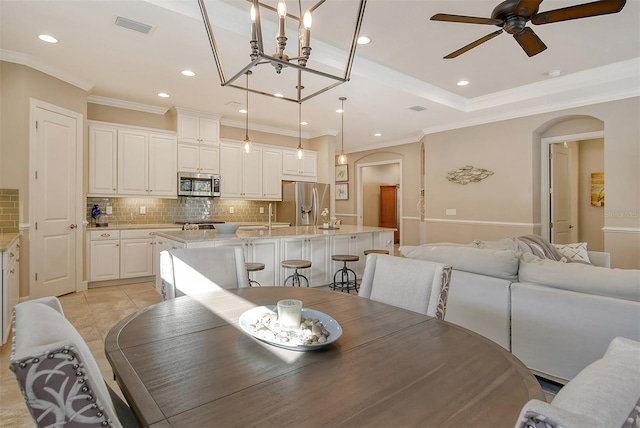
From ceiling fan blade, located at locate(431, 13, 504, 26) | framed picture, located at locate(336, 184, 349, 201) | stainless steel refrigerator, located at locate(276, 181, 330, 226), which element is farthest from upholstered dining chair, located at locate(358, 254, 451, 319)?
framed picture, located at locate(336, 184, 349, 201)

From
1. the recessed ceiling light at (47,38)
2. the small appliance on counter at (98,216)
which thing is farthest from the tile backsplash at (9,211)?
the recessed ceiling light at (47,38)

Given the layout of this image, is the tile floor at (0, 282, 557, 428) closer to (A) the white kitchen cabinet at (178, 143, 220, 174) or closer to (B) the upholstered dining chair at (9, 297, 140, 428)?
(B) the upholstered dining chair at (9, 297, 140, 428)

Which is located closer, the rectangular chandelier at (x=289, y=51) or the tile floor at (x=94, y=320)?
the rectangular chandelier at (x=289, y=51)

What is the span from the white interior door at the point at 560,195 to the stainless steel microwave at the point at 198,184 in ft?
18.3

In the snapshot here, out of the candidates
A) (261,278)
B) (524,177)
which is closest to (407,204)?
(524,177)

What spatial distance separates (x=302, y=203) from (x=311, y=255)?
232 cm

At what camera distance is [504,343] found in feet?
7.79

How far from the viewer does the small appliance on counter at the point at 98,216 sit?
5035 millimetres

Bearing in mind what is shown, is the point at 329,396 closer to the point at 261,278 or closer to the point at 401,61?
the point at 261,278

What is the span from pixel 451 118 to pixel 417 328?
5362 mm

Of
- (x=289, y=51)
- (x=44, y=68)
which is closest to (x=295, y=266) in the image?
(x=289, y=51)

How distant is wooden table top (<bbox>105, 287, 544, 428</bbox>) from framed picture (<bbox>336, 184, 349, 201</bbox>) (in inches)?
303

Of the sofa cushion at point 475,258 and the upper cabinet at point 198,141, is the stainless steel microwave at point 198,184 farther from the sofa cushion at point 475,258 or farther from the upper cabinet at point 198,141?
the sofa cushion at point 475,258

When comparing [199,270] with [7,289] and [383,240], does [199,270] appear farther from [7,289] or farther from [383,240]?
[383,240]
